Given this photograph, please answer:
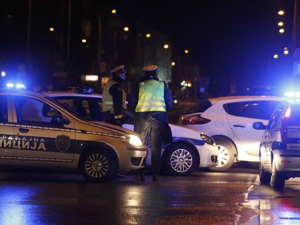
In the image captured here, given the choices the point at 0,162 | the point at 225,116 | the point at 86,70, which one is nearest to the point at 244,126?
the point at 225,116

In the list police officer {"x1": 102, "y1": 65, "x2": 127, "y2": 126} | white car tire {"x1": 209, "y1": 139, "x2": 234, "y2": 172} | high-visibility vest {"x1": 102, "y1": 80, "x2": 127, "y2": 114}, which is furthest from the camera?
white car tire {"x1": 209, "y1": 139, "x2": 234, "y2": 172}

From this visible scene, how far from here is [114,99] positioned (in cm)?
1384

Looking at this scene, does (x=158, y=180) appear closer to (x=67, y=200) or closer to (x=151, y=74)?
(x=151, y=74)

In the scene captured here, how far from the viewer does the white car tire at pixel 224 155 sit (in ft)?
51.1

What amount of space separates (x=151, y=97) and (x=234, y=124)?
10.4ft

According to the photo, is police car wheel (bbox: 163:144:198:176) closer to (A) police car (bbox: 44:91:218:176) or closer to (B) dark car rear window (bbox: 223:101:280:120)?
(A) police car (bbox: 44:91:218:176)

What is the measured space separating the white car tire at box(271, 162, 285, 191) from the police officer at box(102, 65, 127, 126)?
3121 millimetres

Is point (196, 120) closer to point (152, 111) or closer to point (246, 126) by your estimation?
point (246, 126)

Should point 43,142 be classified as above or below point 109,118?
below

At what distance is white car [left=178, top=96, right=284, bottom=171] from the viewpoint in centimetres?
1572

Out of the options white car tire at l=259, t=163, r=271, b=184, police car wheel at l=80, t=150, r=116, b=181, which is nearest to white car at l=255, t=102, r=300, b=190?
white car tire at l=259, t=163, r=271, b=184

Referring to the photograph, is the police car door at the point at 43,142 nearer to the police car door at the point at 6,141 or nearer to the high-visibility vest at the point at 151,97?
the police car door at the point at 6,141

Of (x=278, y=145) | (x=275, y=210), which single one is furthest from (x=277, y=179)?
(x=275, y=210)

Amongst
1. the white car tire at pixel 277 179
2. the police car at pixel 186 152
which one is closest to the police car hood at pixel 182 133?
the police car at pixel 186 152
